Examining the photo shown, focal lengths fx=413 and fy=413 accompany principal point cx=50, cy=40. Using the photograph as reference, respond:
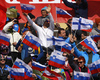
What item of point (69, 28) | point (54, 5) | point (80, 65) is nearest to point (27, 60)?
point (80, 65)

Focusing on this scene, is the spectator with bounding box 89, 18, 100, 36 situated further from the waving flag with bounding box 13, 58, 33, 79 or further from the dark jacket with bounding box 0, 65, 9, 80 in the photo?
the dark jacket with bounding box 0, 65, 9, 80

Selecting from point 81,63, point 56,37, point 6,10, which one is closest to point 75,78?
point 81,63

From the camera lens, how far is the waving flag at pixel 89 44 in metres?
13.0

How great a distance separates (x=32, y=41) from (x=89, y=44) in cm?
182

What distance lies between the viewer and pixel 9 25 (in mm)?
13664

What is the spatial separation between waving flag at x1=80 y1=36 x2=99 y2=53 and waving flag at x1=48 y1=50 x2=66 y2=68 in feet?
3.39

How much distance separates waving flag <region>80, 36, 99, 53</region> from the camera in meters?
13.0

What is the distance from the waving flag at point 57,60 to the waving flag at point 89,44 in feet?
3.39

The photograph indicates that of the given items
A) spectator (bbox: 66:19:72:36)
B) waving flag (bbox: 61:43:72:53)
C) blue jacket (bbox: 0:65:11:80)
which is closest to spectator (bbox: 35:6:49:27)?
spectator (bbox: 66:19:72:36)

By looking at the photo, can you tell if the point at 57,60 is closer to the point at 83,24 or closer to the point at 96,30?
the point at 83,24

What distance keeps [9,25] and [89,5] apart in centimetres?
365

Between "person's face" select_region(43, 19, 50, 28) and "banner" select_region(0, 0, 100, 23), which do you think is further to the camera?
"banner" select_region(0, 0, 100, 23)

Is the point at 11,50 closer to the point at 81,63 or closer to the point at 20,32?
the point at 20,32

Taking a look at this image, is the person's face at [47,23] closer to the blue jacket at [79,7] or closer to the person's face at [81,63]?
the blue jacket at [79,7]
